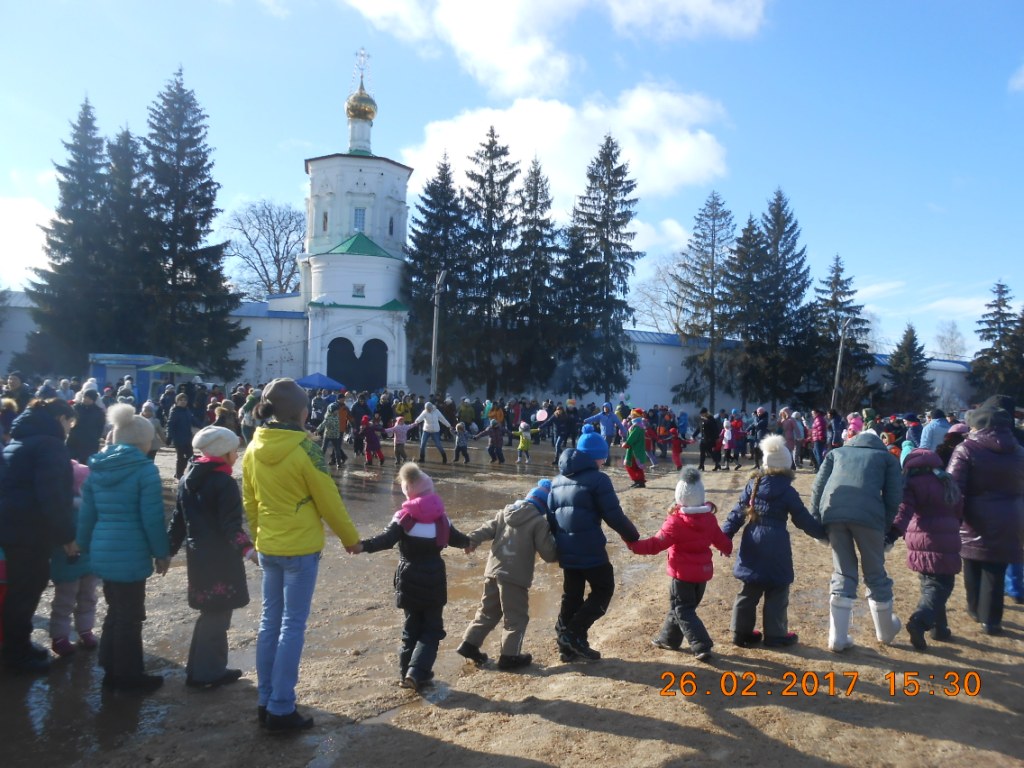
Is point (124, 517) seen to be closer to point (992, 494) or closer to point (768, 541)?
point (768, 541)

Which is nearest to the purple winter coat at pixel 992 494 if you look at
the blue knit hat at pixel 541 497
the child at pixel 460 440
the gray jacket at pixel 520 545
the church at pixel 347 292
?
the blue knit hat at pixel 541 497

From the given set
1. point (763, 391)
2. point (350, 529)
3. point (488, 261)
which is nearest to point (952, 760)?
point (350, 529)

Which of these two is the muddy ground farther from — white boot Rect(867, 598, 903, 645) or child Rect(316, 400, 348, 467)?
child Rect(316, 400, 348, 467)

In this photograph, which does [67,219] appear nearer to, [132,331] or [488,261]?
[132,331]

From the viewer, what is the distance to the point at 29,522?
491 centimetres

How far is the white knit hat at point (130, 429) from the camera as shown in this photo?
15.7 feet

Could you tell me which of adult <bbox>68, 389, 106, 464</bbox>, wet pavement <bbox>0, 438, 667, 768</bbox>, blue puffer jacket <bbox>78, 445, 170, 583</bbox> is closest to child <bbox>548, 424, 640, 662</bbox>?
wet pavement <bbox>0, 438, 667, 768</bbox>

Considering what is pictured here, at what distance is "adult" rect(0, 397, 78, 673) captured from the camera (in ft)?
16.0

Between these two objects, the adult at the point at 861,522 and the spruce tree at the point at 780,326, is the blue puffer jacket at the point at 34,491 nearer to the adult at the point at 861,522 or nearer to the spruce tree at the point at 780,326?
the adult at the point at 861,522

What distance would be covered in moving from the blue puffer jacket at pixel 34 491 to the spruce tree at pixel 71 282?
110ft

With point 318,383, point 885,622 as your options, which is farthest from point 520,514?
point 318,383

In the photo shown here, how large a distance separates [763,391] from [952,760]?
4227 cm

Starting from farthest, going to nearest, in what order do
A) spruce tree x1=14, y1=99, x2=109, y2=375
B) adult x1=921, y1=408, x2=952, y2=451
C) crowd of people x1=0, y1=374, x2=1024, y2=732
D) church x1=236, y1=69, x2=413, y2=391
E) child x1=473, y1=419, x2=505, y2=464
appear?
church x1=236, y1=69, x2=413, y2=391 < spruce tree x1=14, y1=99, x2=109, y2=375 < child x1=473, y1=419, x2=505, y2=464 < adult x1=921, y1=408, x2=952, y2=451 < crowd of people x1=0, y1=374, x2=1024, y2=732

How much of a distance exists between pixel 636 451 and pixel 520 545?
10124 mm
